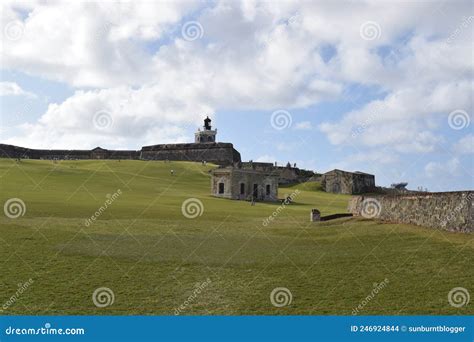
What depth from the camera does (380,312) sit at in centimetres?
1003

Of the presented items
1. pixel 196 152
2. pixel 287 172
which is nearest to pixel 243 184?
pixel 287 172

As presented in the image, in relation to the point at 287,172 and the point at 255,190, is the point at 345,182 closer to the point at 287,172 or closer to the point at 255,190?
the point at 287,172

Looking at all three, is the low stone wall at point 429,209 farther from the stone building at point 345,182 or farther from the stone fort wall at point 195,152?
the stone fort wall at point 195,152

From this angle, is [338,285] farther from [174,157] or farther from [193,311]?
[174,157]

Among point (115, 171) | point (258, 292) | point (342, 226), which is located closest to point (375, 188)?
point (115, 171)

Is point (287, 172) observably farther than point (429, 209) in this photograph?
Yes

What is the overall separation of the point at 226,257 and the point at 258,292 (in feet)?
12.1

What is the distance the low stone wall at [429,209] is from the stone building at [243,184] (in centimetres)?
2425

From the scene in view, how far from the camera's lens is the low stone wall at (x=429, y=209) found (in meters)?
16.1

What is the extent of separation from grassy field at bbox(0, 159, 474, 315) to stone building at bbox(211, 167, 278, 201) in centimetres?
2487

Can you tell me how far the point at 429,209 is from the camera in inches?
734

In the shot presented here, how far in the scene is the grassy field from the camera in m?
10.3

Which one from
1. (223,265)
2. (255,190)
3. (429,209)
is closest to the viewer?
(223,265)

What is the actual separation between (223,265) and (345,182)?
57583 millimetres
